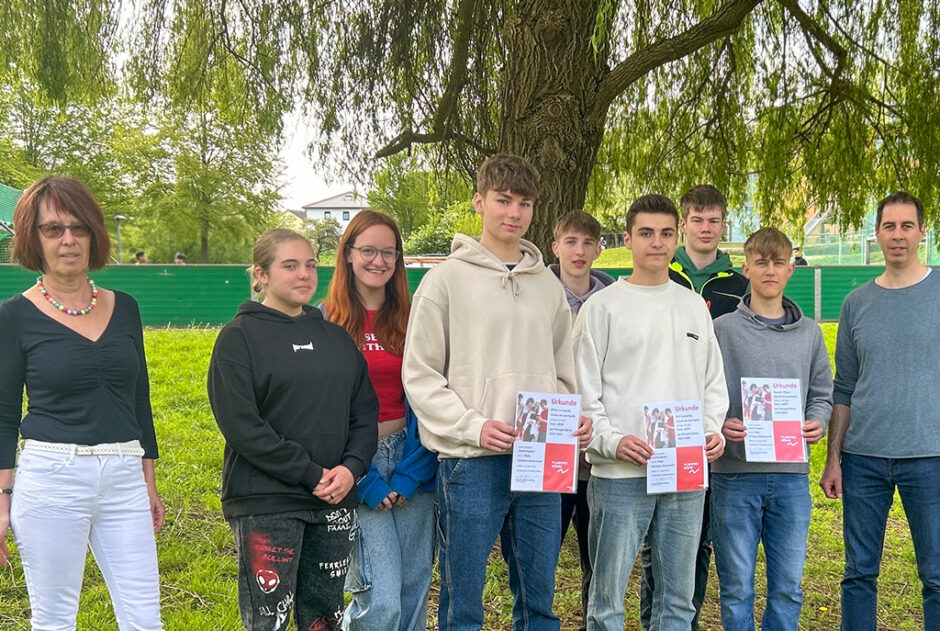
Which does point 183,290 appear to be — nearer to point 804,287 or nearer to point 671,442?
point 804,287

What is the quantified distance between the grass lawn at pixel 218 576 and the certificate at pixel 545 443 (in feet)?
4.69

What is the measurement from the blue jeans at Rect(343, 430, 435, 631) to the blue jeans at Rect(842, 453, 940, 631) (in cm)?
168

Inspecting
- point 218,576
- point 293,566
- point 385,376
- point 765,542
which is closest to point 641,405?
point 765,542

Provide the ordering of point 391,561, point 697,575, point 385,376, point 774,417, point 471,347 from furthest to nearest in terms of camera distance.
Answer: point 697,575 → point 774,417 → point 385,376 → point 391,561 → point 471,347

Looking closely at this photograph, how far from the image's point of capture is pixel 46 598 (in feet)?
7.72

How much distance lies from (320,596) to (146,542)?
583 millimetres

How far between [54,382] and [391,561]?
3.98 ft

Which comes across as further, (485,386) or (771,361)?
(771,361)

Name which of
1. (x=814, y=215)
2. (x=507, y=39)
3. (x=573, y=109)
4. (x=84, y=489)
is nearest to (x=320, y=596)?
(x=84, y=489)

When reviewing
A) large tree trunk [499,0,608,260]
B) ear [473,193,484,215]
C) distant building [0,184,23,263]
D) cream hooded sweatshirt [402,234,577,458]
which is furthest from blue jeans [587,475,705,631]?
distant building [0,184,23,263]

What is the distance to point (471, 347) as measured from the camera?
2568 millimetres

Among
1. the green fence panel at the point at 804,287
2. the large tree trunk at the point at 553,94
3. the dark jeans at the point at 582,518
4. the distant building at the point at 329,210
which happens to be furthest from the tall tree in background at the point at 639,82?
the distant building at the point at 329,210

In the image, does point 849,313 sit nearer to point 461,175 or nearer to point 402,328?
point 402,328

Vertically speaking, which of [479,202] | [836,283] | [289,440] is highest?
[836,283]
